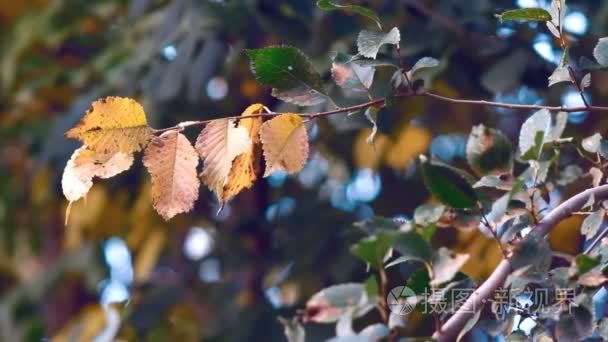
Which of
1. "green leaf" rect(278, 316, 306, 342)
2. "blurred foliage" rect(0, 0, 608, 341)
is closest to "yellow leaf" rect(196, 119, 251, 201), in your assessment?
"green leaf" rect(278, 316, 306, 342)

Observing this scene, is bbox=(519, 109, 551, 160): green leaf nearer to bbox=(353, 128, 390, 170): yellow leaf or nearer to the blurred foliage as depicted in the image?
the blurred foliage

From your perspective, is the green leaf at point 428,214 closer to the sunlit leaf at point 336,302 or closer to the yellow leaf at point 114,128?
the sunlit leaf at point 336,302

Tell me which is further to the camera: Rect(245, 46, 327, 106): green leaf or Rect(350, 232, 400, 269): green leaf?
Rect(245, 46, 327, 106): green leaf

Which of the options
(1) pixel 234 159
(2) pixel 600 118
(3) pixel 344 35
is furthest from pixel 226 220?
(1) pixel 234 159

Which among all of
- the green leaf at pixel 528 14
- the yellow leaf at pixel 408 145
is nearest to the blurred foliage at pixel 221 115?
the yellow leaf at pixel 408 145

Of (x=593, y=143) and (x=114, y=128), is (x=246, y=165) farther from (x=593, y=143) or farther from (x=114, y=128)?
(x=593, y=143)

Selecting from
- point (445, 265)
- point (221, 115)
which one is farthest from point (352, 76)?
point (221, 115)
